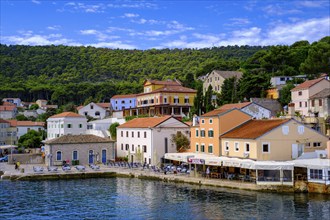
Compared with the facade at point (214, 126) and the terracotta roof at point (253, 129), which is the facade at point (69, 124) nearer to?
the facade at point (214, 126)

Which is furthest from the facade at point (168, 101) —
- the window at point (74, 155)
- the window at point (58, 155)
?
the window at point (58, 155)

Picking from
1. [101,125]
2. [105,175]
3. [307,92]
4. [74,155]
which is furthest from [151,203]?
[101,125]

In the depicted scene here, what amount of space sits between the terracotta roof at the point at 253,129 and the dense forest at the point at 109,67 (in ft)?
114

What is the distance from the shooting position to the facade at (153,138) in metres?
51.0

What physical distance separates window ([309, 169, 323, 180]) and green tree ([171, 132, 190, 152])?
67.0ft

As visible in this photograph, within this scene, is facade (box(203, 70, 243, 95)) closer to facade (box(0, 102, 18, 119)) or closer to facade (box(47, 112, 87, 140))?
facade (box(47, 112, 87, 140))

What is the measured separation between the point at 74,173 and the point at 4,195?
10895 mm

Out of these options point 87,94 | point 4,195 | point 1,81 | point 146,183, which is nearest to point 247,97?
point 146,183

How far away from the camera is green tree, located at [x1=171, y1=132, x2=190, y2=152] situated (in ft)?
169

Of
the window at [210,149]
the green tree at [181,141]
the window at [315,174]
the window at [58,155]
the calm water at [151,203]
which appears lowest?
the calm water at [151,203]

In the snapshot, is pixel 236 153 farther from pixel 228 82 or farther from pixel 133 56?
pixel 133 56

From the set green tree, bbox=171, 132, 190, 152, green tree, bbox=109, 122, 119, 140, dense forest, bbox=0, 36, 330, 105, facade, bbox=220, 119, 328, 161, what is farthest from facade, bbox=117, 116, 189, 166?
dense forest, bbox=0, 36, 330, 105

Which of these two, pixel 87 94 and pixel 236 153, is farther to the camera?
pixel 87 94

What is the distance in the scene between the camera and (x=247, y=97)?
213 ft
